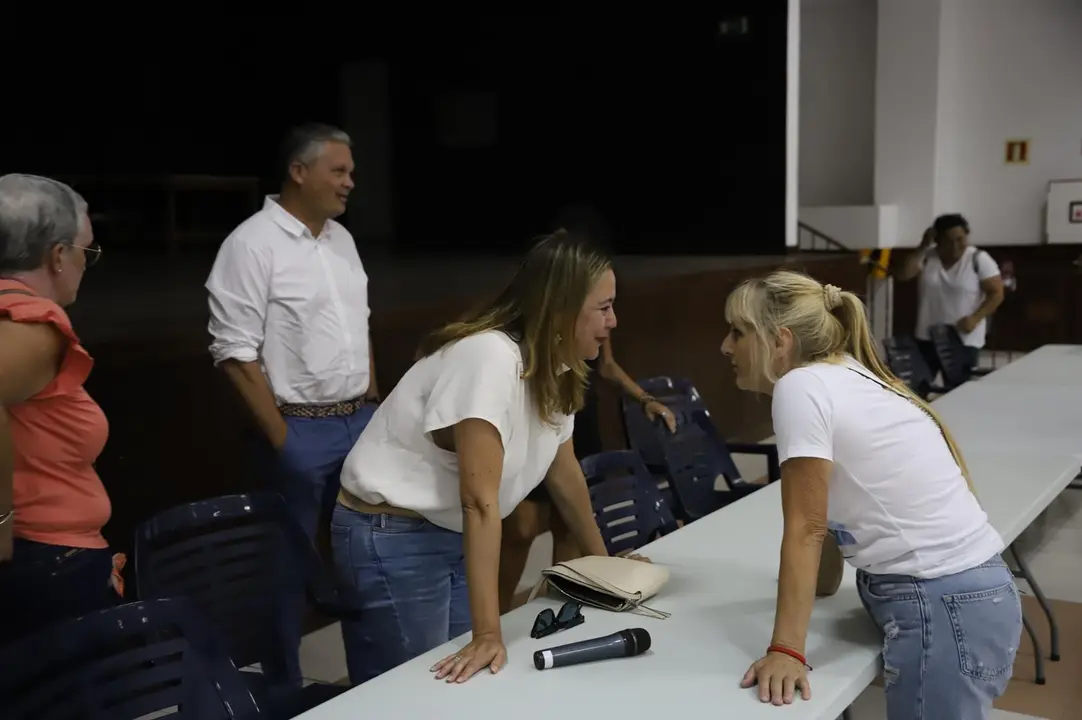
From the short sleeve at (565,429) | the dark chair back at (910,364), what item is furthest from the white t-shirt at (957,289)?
the short sleeve at (565,429)

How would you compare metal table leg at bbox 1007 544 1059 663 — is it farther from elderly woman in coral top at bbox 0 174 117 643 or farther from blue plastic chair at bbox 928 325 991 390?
blue plastic chair at bbox 928 325 991 390

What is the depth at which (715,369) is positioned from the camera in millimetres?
5875

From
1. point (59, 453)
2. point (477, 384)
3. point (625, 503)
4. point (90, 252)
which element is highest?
point (90, 252)

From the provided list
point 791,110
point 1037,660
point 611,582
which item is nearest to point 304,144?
point 611,582

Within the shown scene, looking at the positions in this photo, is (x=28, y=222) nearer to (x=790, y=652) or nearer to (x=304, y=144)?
(x=304, y=144)

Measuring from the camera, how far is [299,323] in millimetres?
2713

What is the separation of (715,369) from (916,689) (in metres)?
4.38

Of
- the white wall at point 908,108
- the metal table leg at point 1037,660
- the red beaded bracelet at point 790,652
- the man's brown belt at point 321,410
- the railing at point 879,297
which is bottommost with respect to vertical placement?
the metal table leg at point 1037,660

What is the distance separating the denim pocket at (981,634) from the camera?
153 centimetres

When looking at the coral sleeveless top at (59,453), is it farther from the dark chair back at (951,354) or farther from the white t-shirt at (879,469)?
the dark chair back at (951,354)

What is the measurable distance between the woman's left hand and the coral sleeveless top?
1111 mm

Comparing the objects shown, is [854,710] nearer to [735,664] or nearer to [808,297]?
[735,664]

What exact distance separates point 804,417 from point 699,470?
6.09ft

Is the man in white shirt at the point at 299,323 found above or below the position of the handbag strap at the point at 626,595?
above
